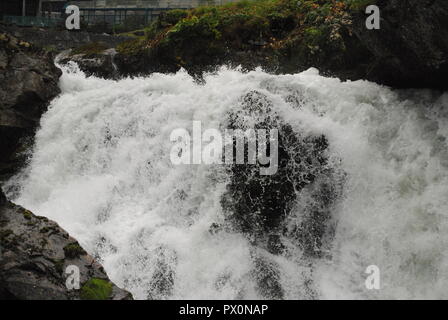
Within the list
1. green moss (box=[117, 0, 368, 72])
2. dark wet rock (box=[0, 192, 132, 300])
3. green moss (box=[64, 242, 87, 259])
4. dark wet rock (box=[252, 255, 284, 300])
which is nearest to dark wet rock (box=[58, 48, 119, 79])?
green moss (box=[117, 0, 368, 72])

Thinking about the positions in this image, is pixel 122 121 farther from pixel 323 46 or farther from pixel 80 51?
pixel 80 51

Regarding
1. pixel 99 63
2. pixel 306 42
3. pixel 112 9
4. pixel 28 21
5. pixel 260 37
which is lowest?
pixel 99 63

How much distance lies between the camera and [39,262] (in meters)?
7.79

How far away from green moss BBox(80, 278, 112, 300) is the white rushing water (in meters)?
1.10

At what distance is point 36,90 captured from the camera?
14969 millimetres

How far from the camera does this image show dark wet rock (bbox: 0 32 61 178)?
14.1m

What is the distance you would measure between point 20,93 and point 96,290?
9345 mm

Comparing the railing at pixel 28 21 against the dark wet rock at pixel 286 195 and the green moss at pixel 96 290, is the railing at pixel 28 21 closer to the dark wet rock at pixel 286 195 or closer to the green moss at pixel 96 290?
the dark wet rock at pixel 286 195

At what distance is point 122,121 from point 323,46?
627cm

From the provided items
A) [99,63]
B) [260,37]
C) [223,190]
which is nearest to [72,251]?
[223,190]

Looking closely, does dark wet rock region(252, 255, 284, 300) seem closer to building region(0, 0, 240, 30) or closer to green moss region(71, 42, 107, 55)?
green moss region(71, 42, 107, 55)

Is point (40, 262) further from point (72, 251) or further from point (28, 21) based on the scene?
point (28, 21)

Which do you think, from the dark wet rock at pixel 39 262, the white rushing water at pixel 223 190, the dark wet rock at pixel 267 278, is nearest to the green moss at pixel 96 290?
the dark wet rock at pixel 39 262

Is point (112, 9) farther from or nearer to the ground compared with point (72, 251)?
farther from the ground
